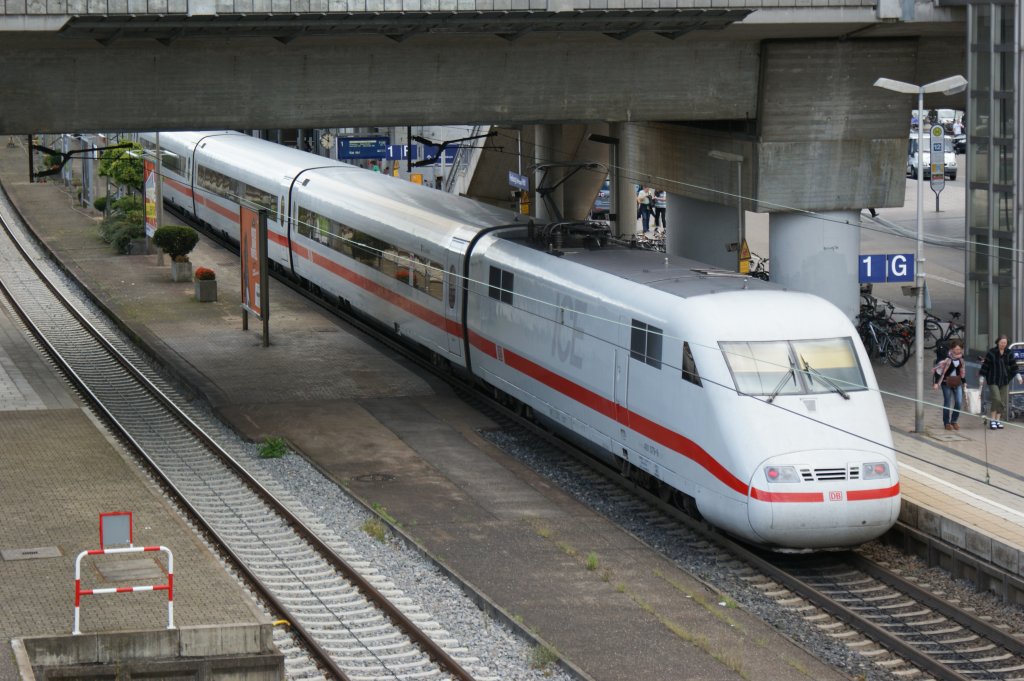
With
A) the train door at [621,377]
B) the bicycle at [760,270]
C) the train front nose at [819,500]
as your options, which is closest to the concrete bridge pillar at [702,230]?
the bicycle at [760,270]

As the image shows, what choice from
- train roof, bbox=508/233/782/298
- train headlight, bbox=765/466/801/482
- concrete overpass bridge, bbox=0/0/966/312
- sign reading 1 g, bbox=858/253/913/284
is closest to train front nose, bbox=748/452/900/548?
train headlight, bbox=765/466/801/482

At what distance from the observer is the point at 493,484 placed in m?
21.8

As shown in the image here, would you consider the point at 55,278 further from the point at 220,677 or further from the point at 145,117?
the point at 220,677

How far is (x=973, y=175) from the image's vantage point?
85.9ft

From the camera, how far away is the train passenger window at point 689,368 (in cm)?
1834

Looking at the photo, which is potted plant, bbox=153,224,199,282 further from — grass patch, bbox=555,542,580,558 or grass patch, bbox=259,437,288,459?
grass patch, bbox=555,542,580,558

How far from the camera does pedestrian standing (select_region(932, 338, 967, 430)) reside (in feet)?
78.1

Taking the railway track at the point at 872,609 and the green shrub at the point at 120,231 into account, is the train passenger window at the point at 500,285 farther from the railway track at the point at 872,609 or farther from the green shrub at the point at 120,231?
the green shrub at the point at 120,231

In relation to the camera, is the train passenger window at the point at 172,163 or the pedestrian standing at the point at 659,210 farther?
the pedestrian standing at the point at 659,210

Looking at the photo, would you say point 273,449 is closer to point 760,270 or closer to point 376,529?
point 376,529

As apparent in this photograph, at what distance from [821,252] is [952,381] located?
180 inches

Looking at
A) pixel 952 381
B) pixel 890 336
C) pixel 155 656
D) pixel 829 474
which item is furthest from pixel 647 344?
pixel 890 336

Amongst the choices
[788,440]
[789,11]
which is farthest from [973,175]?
[788,440]

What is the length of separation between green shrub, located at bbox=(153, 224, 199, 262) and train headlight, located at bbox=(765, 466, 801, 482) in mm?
24184
